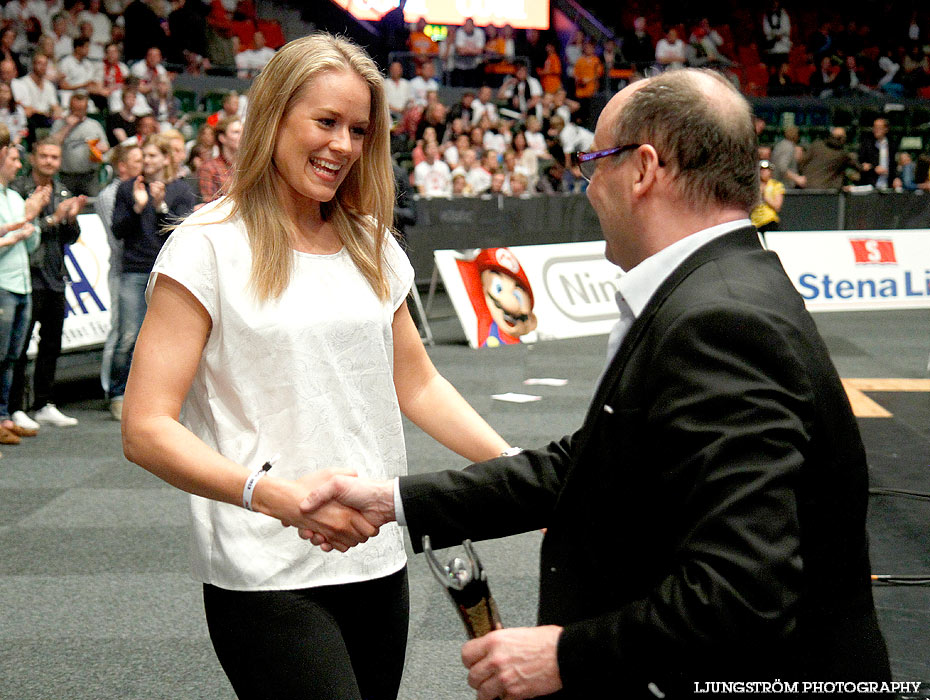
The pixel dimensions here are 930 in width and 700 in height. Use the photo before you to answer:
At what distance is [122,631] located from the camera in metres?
4.01

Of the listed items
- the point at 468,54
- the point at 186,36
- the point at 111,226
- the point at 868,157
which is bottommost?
the point at 868,157

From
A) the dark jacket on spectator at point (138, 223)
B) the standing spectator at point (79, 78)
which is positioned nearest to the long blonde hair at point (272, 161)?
the dark jacket on spectator at point (138, 223)

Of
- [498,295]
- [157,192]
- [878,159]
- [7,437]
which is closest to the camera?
[7,437]

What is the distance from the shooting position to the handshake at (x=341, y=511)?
1.86m

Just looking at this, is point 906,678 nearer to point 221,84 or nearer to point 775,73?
point 221,84

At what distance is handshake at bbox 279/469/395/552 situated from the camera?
1859 mm

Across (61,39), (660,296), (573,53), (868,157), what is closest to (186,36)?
(61,39)

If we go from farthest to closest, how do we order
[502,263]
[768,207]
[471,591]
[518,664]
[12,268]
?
[768,207] < [502,263] < [12,268] < [471,591] < [518,664]

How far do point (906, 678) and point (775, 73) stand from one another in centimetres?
2312

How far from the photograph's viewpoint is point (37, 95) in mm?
13242

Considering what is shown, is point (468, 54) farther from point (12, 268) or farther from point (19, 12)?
point (12, 268)

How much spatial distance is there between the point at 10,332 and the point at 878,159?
14.7 meters

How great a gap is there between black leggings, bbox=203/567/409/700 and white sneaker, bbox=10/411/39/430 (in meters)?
5.91

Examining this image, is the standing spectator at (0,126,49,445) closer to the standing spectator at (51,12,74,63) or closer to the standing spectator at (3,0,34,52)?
the standing spectator at (51,12,74,63)
